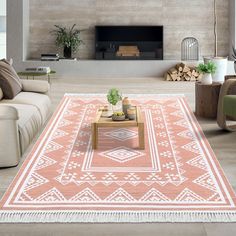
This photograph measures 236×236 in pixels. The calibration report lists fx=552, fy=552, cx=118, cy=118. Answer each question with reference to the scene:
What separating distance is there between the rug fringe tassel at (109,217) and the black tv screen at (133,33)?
795 centimetres

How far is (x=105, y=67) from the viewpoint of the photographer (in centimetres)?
1105

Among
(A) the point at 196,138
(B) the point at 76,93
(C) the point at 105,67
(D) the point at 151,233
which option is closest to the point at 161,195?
(D) the point at 151,233

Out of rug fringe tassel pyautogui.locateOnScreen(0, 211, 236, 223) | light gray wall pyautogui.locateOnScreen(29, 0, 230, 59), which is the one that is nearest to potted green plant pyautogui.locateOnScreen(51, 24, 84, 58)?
light gray wall pyautogui.locateOnScreen(29, 0, 230, 59)

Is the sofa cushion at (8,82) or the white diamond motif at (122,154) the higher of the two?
the sofa cushion at (8,82)

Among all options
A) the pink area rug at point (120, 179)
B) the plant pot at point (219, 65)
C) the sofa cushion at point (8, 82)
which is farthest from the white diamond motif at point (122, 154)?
the plant pot at point (219, 65)

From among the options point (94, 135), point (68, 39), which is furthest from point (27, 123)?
point (68, 39)

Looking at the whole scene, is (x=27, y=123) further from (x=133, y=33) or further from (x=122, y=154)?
(x=133, y=33)

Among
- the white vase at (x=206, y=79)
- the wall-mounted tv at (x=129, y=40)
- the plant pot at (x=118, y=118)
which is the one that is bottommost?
the plant pot at (x=118, y=118)

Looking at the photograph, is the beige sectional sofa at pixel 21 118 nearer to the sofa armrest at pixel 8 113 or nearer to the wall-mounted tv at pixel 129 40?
the sofa armrest at pixel 8 113

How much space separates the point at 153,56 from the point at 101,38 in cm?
113

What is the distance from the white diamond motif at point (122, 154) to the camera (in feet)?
16.5

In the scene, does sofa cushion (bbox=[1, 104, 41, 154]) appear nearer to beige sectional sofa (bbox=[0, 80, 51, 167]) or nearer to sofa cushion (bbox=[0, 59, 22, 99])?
beige sectional sofa (bbox=[0, 80, 51, 167])

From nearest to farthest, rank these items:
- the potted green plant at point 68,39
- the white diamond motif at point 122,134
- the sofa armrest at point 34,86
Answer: the white diamond motif at point 122,134
the sofa armrest at point 34,86
the potted green plant at point 68,39

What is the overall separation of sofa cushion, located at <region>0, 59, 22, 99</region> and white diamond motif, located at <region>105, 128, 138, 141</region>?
4.01ft
